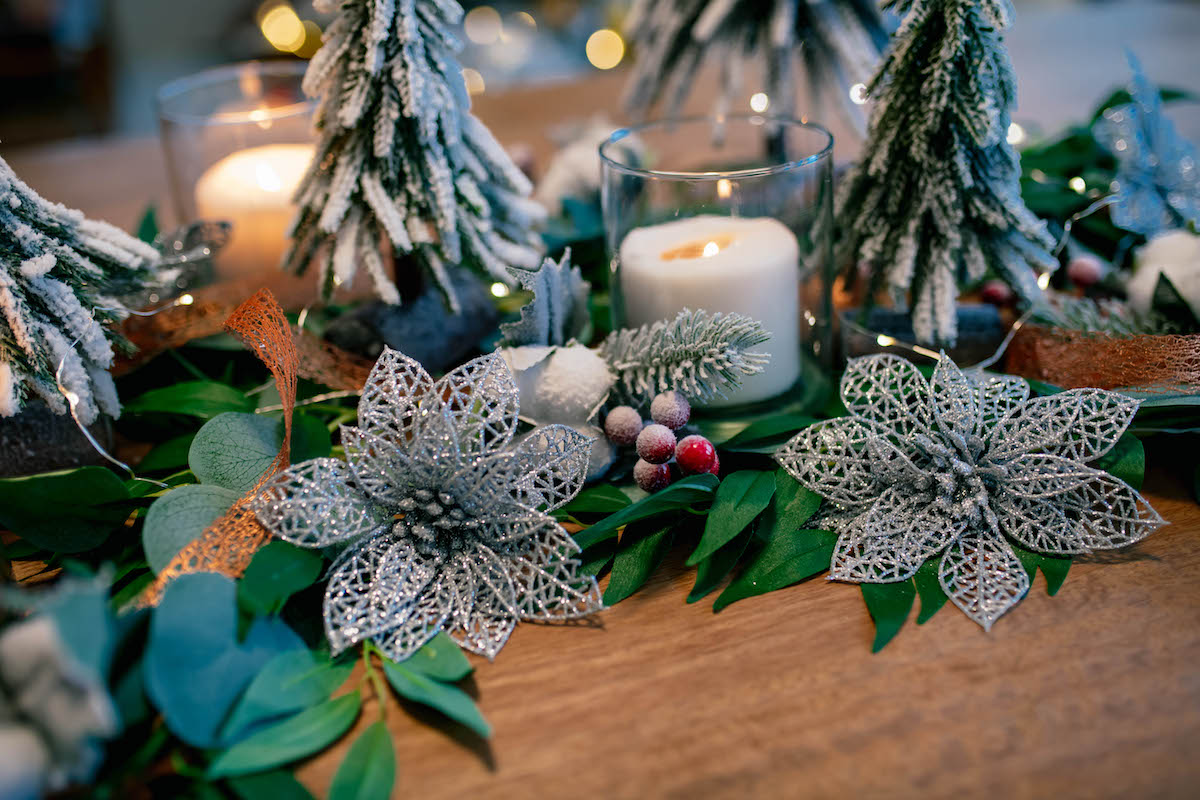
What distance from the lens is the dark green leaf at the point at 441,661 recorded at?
43cm

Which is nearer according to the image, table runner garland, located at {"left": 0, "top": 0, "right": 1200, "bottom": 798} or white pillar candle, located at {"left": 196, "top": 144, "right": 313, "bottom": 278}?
table runner garland, located at {"left": 0, "top": 0, "right": 1200, "bottom": 798}

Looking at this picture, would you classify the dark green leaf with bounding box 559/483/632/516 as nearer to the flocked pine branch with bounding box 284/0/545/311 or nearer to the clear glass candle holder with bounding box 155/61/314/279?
the flocked pine branch with bounding box 284/0/545/311

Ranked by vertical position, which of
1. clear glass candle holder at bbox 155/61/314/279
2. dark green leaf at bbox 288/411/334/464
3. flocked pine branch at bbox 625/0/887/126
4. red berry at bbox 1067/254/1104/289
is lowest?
dark green leaf at bbox 288/411/334/464

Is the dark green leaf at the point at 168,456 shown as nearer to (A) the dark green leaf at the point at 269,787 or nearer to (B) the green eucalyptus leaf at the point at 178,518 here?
(B) the green eucalyptus leaf at the point at 178,518

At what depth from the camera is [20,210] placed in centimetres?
52

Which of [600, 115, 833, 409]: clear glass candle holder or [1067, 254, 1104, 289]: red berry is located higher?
[600, 115, 833, 409]: clear glass candle holder

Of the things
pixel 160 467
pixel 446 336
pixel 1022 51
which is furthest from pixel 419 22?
pixel 1022 51

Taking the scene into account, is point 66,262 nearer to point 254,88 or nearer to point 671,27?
point 254,88

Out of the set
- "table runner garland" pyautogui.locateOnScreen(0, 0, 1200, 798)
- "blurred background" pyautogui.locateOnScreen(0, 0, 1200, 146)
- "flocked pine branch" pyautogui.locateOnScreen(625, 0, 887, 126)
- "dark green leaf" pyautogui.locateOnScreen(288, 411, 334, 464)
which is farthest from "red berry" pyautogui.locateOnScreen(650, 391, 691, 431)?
"blurred background" pyautogui.locateOnScreen(0, 0, 1200, 146)

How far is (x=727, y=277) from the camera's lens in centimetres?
57

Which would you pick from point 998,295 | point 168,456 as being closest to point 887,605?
point 998,295

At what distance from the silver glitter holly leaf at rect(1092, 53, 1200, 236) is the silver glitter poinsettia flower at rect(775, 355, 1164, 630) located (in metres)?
0.27

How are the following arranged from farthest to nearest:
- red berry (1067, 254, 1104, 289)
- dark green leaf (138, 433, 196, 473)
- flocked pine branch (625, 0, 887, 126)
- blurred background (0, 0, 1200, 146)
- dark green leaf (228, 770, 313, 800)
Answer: blurred background (0, 0, 1200, 146) < flocked pine branch (625, 0, 887, 126) < red berry (1067, 254, 1104, 289) < dark green leaf (138, 433, 196, 473) < dark green leaf (228, 770, 313, 800)

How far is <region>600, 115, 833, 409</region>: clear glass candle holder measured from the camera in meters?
0.58
